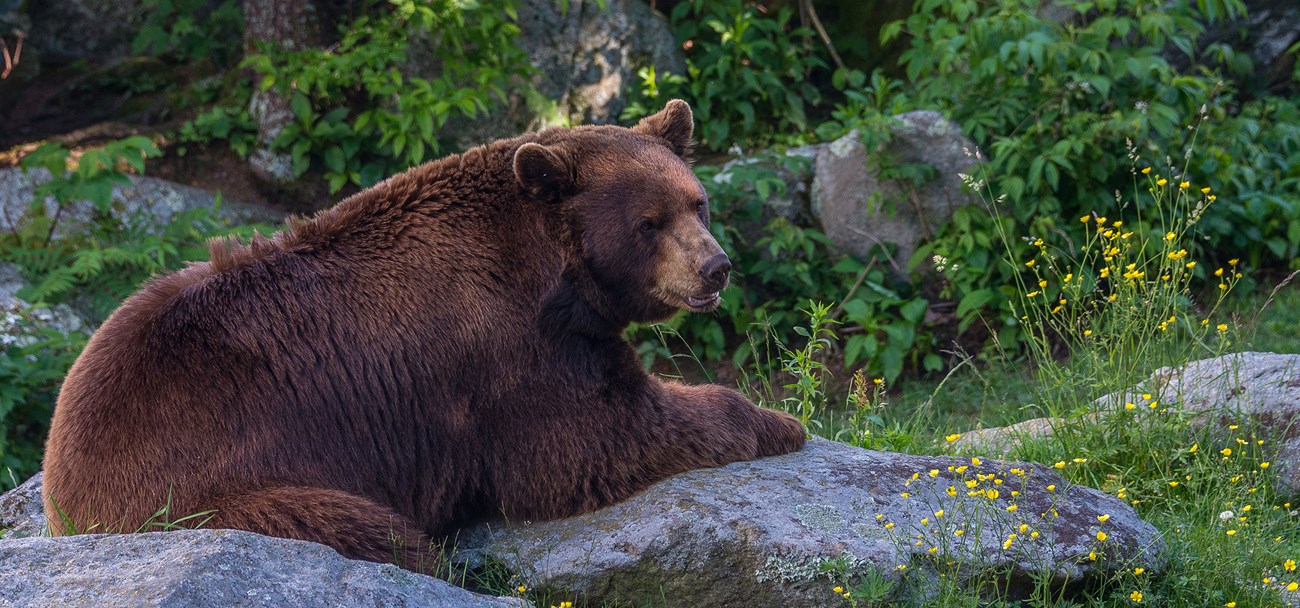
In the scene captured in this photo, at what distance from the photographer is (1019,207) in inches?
347

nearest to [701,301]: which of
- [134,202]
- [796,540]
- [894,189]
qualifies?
[796,540]

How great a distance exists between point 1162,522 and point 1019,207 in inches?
159

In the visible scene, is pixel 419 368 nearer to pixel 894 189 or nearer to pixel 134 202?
pixel 894 189

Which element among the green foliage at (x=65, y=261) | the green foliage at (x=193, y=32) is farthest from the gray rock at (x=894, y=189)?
the green foliage at (x=193, y=32)

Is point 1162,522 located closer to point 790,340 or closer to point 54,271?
point 790,340

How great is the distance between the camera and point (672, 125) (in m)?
5.16

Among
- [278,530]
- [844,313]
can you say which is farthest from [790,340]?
[278,530]

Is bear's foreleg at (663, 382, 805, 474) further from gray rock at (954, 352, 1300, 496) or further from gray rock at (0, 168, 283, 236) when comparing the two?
gray rock at (0, 168, 283, 236)

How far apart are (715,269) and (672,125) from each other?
34.3 inches

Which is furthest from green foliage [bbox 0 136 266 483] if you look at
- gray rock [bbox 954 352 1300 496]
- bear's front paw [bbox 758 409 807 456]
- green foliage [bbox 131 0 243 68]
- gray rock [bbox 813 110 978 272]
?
gray rock [bbox 954 352 1300 496]

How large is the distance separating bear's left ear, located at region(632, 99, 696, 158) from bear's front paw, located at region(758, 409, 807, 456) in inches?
48.1

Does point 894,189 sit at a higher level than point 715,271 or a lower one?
lower

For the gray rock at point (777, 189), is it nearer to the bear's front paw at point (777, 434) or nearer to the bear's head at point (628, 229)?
the bear's front paw at point (777, 434)

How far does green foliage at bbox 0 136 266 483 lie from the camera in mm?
7809
